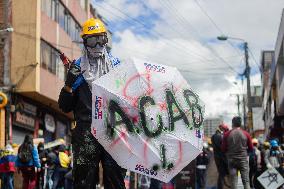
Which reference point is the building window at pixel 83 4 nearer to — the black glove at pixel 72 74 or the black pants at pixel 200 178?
the black pants at pixel 200 178

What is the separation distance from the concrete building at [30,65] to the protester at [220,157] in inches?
553

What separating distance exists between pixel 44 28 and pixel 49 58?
1649 mm

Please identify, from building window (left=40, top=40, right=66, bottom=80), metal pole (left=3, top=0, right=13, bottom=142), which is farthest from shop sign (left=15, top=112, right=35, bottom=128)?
building window (left=40, top=40, right=66, bottom=80)

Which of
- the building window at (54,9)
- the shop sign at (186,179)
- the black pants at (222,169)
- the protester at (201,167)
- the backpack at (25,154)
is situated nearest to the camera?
the black pants at (222,169)

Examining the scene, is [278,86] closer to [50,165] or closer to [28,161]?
[50,165]

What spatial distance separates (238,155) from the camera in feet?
37.5

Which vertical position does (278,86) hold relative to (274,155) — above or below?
above

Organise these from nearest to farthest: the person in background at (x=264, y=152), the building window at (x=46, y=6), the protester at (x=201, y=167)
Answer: the person in background at (x=264, y=152) → the protester at (x=201, y=167) → the building window at (x=46, y=6)

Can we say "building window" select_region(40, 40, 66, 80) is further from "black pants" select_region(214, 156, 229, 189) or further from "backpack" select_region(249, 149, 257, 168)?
"black pants" select_region(214, 156, 229, 189)

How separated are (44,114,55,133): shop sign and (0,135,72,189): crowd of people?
A: 1264 centimetres

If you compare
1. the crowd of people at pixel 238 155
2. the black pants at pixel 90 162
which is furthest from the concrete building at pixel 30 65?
the black pants at pixel 90 162

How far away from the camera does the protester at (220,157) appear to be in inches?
540

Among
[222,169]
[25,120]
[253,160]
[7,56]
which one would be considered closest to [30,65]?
[7,56]

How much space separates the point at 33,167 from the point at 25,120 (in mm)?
14306
